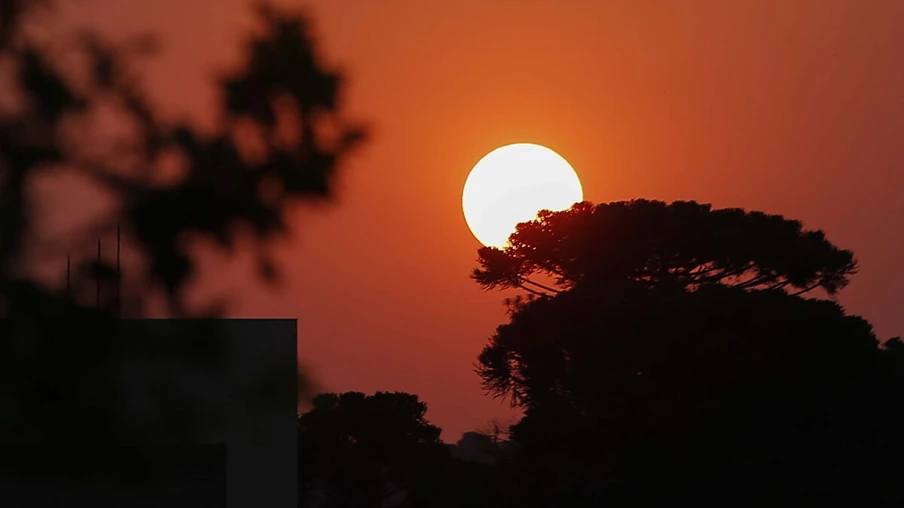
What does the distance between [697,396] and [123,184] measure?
25.3 metres

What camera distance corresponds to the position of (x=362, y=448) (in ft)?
156

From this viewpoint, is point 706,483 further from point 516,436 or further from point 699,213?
point 699,213

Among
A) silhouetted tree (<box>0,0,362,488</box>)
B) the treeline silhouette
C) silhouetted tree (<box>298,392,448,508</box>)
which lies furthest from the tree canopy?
silhouetted tree (<box>0,0,362,488</box>)

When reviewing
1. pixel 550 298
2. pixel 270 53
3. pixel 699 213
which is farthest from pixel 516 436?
pixel 270 53

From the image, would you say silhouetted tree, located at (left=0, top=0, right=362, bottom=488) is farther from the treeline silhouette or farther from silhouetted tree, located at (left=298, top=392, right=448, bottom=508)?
silhouetted tree, located at (left=298, top=392, right=448, bottom=508)

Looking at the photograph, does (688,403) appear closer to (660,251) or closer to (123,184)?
(660,251)

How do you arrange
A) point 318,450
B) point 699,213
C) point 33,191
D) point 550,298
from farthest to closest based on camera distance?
point 318,450 → point 699,213 → point 550,298 → point 33,191

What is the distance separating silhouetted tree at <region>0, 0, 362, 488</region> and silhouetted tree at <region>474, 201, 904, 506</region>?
2443 centimetres

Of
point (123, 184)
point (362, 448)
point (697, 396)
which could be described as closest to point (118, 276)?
point (123, 184)

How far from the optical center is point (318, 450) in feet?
154

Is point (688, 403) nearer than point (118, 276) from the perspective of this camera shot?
No

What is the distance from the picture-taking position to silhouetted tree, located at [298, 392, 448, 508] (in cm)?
4684

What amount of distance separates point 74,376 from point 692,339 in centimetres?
2582

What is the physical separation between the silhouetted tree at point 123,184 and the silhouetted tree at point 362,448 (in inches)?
1609
